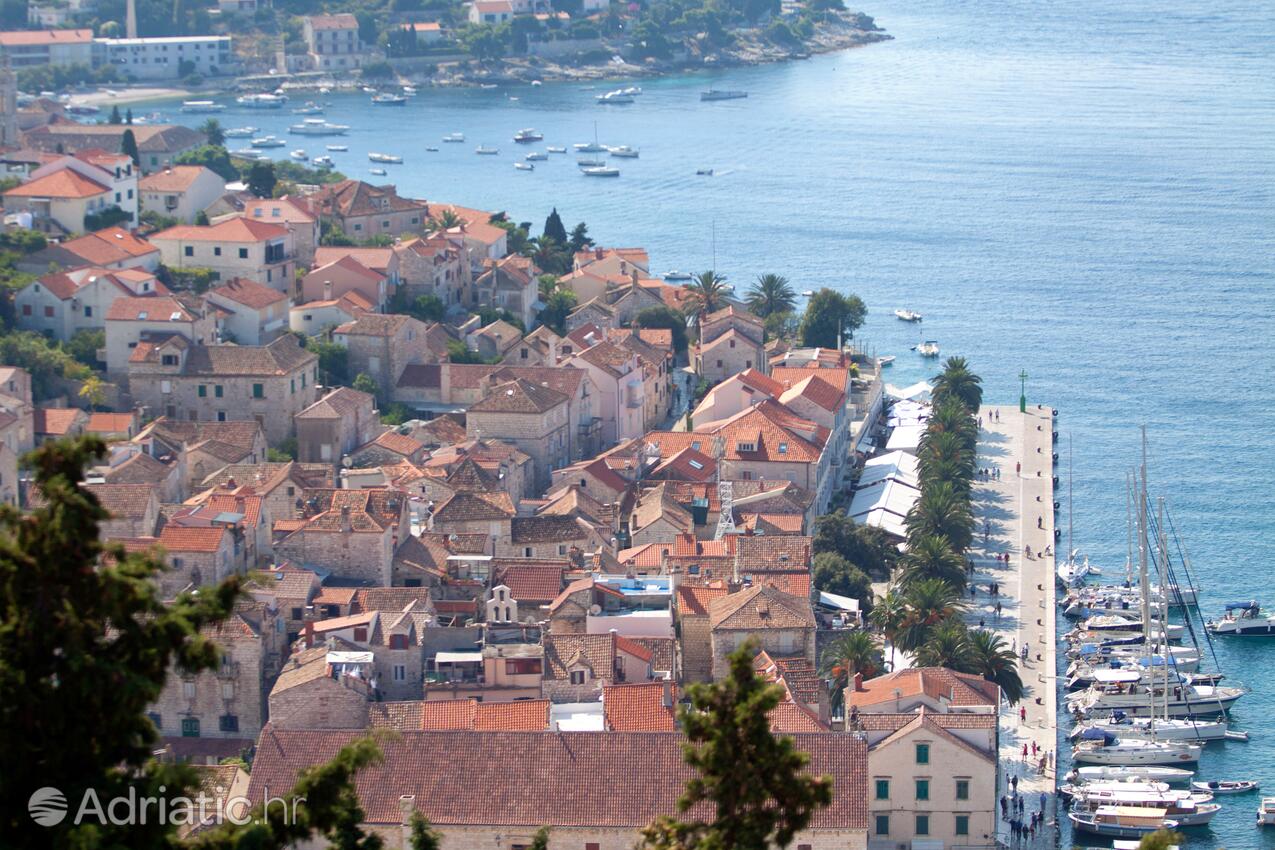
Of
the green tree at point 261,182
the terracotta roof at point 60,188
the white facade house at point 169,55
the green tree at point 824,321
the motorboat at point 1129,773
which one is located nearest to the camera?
the motorboat at point 1129,773

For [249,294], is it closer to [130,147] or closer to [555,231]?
[130,147]

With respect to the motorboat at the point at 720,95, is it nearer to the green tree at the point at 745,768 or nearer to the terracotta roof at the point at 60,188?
the terracotta roof at the point at 60,188

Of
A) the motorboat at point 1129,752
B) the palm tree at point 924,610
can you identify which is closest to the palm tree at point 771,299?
the palm tree at point 924,610

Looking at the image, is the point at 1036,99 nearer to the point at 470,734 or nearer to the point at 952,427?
the point at 952,427

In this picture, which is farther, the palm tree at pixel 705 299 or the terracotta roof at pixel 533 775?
the palm tree at pixel 705 299

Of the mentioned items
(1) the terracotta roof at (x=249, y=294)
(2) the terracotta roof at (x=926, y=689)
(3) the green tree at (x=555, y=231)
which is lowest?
(2) the terracotta roof at (x=926, y=689)
